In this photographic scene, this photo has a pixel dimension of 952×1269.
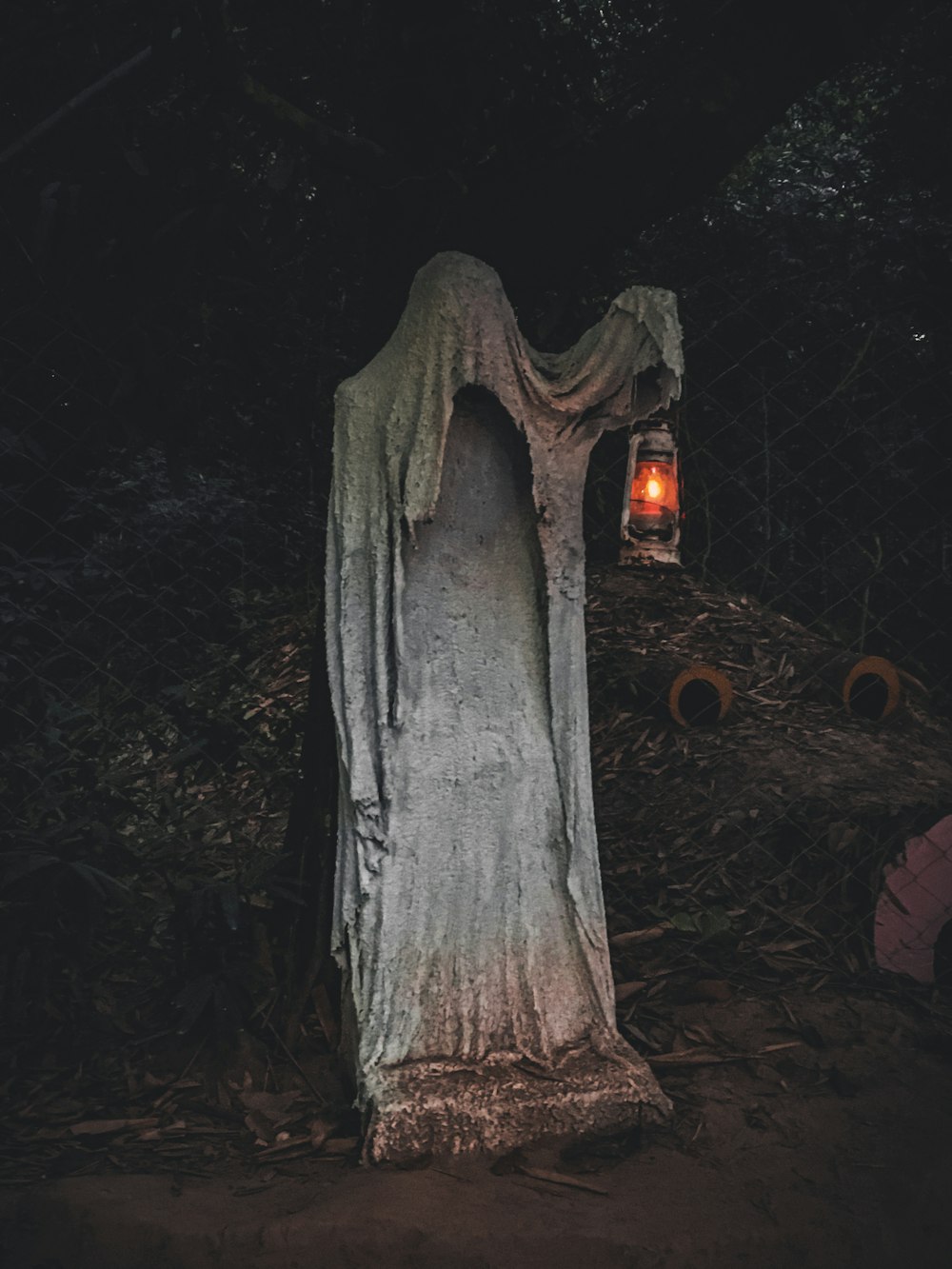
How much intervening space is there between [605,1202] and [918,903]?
145 centimetres

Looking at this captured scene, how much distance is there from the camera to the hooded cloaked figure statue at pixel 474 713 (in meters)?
2.14

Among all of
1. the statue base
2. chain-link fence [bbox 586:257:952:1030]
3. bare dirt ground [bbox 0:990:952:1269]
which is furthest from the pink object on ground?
the statue base

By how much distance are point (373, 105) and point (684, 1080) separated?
2.49 m

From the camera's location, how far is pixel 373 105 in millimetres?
2707

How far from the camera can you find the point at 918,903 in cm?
293

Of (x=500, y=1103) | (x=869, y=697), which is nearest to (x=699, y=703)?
(x=869, y=697)

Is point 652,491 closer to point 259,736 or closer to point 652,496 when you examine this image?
point 652,496

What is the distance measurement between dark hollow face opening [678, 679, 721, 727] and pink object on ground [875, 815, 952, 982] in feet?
4.50

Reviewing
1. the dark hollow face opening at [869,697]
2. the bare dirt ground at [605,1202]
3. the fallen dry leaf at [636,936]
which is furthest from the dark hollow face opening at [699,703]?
the bare dirt ground at [605,1202]

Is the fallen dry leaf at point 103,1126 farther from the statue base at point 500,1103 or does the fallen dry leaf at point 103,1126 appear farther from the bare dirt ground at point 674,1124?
the statue base at point 500,1103

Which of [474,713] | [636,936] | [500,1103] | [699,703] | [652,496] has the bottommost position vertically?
[500,1103]

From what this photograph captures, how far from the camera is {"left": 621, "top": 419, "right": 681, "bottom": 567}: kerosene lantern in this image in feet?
12.5

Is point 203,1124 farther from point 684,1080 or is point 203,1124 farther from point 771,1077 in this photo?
point 771,1077

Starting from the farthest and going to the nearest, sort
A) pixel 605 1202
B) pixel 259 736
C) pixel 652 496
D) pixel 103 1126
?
pixel 652 496 < pixel 259 736 < pixel 103 1126 < pixel 605 1202
